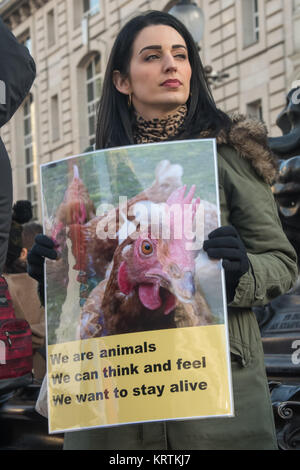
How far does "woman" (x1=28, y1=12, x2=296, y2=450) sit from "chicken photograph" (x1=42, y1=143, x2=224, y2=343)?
7 cm

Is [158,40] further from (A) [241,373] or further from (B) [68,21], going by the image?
(B) [68,21]

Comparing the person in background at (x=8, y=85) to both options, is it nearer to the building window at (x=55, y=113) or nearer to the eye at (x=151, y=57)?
the eye at (x=151, y=57)

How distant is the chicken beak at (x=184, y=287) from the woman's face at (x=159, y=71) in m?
0.49

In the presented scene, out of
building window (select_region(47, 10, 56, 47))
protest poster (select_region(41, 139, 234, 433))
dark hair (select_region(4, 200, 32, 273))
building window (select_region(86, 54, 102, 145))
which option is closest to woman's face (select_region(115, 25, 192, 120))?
protest poster (select_region(41, 139, 234, 433))

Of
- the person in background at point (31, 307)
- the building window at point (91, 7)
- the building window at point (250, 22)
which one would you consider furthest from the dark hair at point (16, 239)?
the building window at point (91, 7)

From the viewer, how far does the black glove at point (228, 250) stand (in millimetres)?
1830

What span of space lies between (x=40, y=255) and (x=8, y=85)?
399mm

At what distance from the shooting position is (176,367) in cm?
181

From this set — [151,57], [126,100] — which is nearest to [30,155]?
[126,100]

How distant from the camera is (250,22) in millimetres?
19672

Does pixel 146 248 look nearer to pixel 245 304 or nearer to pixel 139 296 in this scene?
pixel 139 296

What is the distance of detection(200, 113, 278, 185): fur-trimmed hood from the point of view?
2.05m

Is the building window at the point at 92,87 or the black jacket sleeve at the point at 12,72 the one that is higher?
the building window at the point at 92,87
